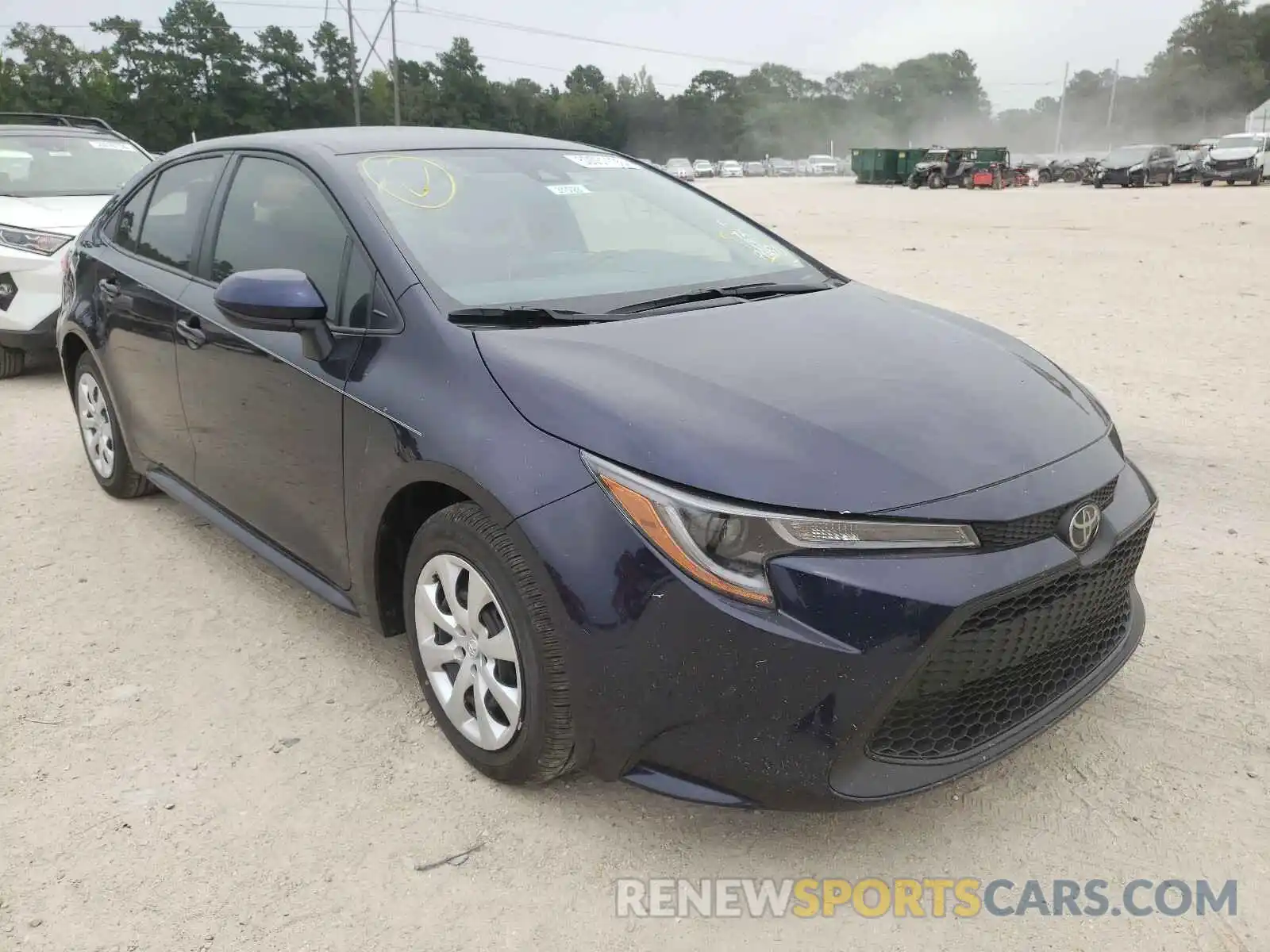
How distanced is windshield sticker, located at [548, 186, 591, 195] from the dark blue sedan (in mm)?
14

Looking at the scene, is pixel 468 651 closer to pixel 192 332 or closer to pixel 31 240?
pixel 192 332

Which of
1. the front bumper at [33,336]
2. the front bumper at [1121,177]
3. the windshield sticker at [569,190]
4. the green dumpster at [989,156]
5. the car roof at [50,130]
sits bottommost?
the front bumper at [33,336]

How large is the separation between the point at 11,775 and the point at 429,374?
1510 mm

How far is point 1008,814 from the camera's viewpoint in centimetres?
245

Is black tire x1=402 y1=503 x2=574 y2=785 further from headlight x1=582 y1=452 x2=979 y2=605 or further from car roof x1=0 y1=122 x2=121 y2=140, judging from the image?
car roof x1=0 y1=122 x2=121 y2=140

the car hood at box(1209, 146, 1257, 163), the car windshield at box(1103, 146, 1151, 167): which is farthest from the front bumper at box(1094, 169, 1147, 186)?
the car hood at box(1209, 146, 1257, 163)

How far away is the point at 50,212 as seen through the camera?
23.0 ft

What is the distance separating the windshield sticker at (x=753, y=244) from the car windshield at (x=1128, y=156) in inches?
1547

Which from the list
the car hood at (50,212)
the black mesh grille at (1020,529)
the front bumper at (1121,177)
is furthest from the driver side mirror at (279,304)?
the front bumper at (1121,177)

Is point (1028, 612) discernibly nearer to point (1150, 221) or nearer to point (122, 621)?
point (122, 621)

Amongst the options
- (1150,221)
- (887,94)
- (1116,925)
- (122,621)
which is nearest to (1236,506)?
(1116,925)

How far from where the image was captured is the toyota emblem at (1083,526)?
2211mm

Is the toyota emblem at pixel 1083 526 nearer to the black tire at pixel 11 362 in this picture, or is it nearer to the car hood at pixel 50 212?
the car hood at pixel 50 212

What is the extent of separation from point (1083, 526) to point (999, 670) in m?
0.37
